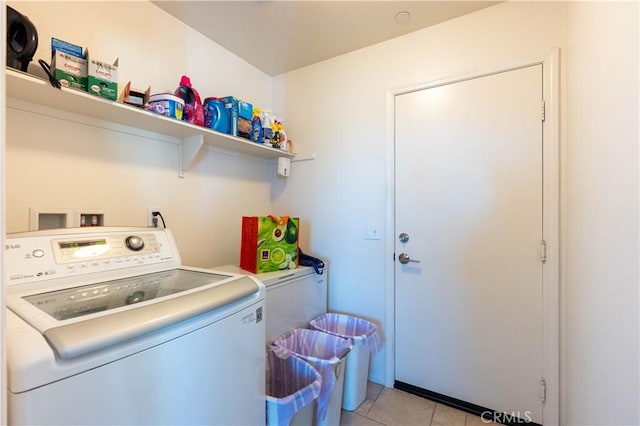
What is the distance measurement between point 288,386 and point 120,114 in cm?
161

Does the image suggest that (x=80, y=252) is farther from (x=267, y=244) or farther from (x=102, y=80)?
(x=267, y=244)

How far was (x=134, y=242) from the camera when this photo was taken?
3.83 feet

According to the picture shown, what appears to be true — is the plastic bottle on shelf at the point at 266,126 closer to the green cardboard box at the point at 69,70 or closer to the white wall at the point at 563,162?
the white wall at the point at 563,162

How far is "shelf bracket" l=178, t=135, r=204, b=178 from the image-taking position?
1674 millimetres

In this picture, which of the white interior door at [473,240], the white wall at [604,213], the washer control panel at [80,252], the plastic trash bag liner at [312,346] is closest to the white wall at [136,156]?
the washer control panel at [80,252]

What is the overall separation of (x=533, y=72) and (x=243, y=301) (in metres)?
1.91

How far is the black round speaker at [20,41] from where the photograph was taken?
0.97m

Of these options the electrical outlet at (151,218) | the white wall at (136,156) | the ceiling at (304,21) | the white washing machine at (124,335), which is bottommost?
→ the white washing machine at (124,335)

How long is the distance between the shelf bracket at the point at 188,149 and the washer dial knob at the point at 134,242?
0.68m

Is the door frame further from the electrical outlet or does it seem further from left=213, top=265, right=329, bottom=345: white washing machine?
the electrical outlet

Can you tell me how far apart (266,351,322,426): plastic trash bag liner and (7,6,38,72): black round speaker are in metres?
1.60

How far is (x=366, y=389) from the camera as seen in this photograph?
1.87 m

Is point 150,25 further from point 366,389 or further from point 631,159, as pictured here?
point 366,389

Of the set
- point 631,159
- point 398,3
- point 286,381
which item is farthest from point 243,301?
point 398,3
